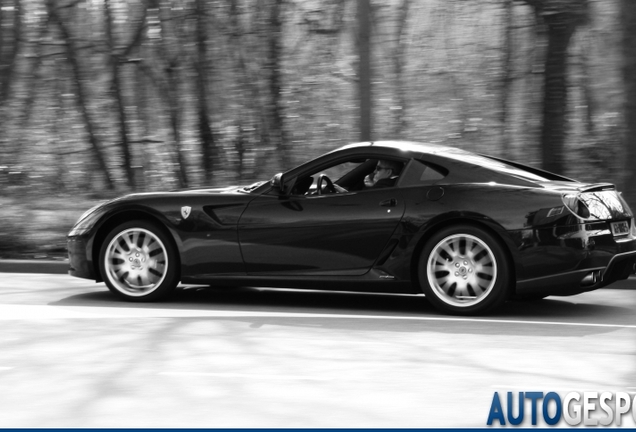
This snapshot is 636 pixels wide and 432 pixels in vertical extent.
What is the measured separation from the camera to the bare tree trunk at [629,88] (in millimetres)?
10625

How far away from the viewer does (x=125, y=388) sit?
521 cm

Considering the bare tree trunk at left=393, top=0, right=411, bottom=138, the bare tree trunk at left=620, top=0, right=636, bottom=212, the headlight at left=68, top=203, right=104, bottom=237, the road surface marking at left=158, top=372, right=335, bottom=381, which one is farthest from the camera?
the bare tree trunk at left=393, top=0, right=411, bottom=138

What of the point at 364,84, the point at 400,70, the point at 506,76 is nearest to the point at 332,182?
the point at 364,84

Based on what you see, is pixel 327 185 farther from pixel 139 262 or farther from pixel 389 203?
pixel 139 262

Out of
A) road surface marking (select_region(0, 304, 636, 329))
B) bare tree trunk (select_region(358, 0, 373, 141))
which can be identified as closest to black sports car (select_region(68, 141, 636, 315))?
road surface marking (select_region(0, 304, 636, 329))

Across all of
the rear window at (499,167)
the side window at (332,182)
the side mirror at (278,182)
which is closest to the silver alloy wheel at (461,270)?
the rear window at (499,167)

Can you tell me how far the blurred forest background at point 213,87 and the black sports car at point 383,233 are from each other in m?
4.87

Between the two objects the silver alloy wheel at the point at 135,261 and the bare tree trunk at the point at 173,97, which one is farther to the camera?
the bare tree trunk at the point at 173,97

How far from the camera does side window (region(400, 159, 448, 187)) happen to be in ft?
25.4

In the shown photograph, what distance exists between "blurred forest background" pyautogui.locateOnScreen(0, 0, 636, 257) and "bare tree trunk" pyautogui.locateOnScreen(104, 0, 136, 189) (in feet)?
0.05

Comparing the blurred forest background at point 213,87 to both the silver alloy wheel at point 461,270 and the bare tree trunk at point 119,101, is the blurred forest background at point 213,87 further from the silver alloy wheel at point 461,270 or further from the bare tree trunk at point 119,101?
the silver alloy wheel at point 461,270

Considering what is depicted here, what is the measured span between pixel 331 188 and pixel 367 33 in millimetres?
3211

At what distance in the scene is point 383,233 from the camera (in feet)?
25.3

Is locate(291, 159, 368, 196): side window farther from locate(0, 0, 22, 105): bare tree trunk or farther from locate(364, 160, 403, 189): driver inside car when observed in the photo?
locate(0, 0, 22, 105): bare tree trunk
